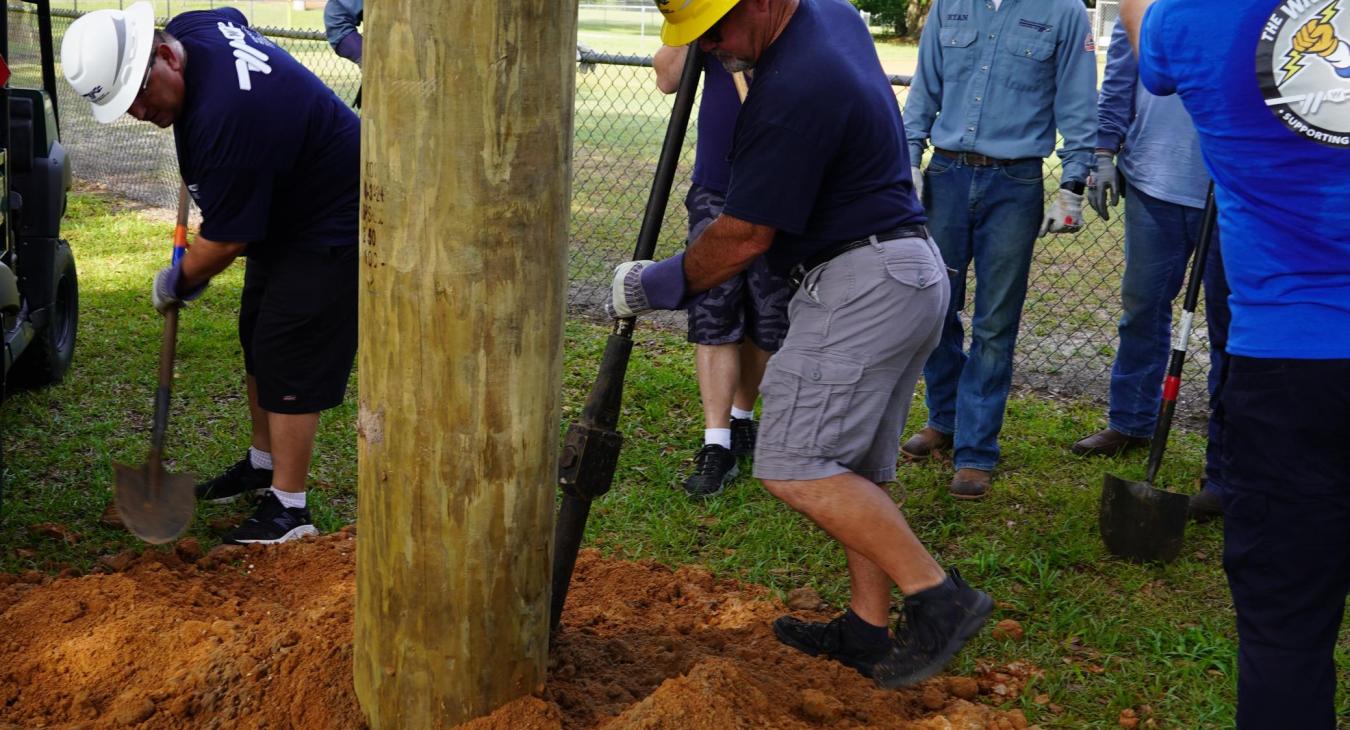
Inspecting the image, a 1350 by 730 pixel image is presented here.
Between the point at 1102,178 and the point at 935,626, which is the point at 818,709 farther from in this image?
the point at 1102,178

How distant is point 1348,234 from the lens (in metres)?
2.44

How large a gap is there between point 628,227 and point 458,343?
286 inches

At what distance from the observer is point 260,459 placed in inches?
185

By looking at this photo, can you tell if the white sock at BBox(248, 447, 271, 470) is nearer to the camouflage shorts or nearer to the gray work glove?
the camouflage shorts

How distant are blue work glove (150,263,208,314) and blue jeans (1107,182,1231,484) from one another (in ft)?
11.6

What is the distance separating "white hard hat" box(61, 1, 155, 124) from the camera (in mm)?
3629

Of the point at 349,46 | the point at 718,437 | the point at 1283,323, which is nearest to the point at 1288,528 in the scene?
the point at 1283,323

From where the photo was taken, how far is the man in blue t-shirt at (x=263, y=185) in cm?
369

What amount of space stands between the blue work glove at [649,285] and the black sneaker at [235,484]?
209cm

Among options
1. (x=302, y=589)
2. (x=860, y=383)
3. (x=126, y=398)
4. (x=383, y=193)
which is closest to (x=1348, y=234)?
(x=860, y=383)

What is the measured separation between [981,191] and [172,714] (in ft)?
11.2

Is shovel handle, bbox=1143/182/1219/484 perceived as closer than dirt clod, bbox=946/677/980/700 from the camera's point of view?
No

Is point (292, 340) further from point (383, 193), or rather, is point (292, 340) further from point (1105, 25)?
point (1105, 25)

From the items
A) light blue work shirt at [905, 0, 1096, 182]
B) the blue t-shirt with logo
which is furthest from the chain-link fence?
the blue t-shirt with logo
